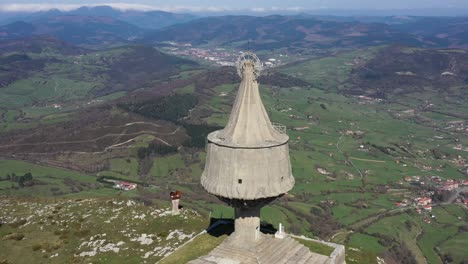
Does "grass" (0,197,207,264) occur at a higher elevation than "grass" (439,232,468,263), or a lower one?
higher

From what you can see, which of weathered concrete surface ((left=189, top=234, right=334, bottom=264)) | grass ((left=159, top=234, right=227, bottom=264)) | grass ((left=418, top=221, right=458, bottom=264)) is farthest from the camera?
grass ((left=418, top=221, right=458, bottom=264))

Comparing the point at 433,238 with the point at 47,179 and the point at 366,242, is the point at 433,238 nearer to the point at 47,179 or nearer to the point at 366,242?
the point at 366,242

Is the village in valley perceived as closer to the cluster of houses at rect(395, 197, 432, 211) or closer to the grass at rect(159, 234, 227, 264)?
the cluster of houses at rect(395, 197, 432, 211)

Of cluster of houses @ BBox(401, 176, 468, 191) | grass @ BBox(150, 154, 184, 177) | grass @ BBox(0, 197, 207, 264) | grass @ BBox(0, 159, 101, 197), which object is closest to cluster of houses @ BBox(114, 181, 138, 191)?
grass @ BBox(0, 159, 101, 197)

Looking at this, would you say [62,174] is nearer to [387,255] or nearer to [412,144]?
[387,255]

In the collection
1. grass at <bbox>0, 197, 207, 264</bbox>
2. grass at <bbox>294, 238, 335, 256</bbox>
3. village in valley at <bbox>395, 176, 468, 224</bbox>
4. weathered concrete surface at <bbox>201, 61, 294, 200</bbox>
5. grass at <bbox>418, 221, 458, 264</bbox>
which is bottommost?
village in valley at <bbox>395, 176, 468, 224</bbox>

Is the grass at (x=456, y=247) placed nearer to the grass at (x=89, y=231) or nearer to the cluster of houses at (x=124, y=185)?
the grass at (x=89, y=231)

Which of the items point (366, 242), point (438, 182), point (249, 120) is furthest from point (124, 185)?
point (249, 120)

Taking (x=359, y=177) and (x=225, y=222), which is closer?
(x=225, y=222)

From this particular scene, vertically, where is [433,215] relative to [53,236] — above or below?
below

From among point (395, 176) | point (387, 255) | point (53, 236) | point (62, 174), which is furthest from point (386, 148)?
point (53, 236)

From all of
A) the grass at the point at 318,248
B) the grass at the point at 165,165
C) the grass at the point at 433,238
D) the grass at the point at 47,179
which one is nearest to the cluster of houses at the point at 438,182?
the grass at the point at 433,238
